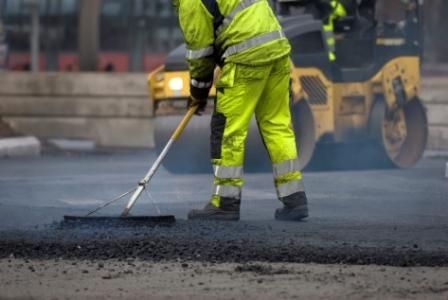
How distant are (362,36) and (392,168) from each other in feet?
4.58

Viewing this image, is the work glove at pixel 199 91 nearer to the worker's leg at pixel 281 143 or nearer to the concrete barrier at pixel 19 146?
the worker's leg at pixel 281 143

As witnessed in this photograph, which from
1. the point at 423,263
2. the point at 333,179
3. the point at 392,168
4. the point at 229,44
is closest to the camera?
the point at 423,263

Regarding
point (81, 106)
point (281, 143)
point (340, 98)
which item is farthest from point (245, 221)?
point (81, 106)

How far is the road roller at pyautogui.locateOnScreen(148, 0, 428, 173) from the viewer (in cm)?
1274

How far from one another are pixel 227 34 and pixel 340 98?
506cm

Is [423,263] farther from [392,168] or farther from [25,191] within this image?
[392,168]

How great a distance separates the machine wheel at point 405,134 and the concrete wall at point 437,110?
251 centimetres

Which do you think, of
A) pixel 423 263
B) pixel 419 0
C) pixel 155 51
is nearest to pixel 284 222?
pixel 423 263

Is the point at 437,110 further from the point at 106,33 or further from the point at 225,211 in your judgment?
the point at 106,33

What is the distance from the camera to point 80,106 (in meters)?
18.1

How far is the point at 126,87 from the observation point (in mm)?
17984

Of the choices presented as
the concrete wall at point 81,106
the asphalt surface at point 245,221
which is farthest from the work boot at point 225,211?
the concrete wall at point 81,106

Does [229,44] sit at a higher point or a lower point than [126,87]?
higher

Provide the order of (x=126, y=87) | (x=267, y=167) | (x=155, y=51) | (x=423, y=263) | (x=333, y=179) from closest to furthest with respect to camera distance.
Result: (x=423, y=263), (x=333, y=179), (x=267, y=167), (x=126, y=87), (x=155, y=51)
